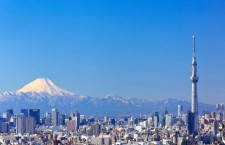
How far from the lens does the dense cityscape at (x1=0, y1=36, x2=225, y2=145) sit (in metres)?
26.7

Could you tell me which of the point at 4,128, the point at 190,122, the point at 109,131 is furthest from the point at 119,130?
the point at 4,128

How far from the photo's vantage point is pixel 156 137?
28859 millimetres

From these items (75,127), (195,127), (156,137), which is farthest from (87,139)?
(75,127)

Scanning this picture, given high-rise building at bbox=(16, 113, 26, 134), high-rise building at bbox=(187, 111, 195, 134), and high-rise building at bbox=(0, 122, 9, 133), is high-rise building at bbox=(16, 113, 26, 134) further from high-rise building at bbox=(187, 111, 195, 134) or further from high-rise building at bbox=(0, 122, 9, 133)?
high-rise building at bbox=(187, 111, 195, 134)

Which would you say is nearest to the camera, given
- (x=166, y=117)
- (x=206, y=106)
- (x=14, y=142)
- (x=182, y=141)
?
(x=182, y=141)

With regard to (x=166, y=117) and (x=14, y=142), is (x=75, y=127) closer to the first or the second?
(x=166, y=117)

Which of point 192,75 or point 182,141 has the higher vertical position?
point 192,75

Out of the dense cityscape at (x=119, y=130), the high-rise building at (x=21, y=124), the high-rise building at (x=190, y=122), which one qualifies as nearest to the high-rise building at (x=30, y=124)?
the dense cityscape at (x=119, y=130)

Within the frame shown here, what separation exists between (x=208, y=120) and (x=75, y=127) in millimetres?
8144

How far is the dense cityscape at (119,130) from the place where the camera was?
26.7 m

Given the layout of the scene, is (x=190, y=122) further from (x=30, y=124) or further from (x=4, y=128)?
(x=4, y=128)

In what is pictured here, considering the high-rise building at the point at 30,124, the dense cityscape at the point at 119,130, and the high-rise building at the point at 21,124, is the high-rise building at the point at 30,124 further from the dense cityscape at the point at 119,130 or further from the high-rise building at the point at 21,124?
the high-rise building at the point at 21,124

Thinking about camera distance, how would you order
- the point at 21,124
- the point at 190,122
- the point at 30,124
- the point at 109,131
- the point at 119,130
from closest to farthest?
the point at 109,131 < the point at 119,130 < the point at 190,122 < the point at 21,124 < the point at 30,124

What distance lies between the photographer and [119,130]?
35.1 meters
